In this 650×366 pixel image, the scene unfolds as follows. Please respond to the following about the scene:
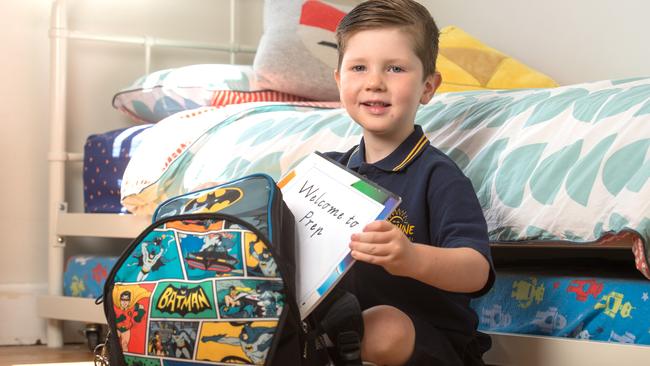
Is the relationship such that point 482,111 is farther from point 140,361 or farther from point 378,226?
point 140,361

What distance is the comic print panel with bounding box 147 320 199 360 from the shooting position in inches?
39.6

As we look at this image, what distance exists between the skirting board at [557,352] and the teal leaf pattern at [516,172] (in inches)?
7.0

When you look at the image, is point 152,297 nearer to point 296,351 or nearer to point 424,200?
point 296,351

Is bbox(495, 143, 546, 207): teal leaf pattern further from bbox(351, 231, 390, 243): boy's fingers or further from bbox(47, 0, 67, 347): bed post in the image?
bbox(47, 0, 67, 347): bed post

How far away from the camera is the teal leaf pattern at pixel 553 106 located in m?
1.27

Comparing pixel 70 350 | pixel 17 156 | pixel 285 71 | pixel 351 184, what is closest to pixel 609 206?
pixel 351 184

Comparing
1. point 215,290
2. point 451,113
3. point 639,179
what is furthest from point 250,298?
point 451,113

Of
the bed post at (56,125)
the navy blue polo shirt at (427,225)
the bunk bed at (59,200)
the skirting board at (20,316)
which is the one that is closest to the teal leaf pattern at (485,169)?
the navy blue polo shirt at (427,225)

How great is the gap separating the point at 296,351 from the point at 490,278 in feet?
0.85

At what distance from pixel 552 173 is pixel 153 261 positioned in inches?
20.3

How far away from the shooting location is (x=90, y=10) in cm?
257

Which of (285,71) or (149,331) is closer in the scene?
(149,331)

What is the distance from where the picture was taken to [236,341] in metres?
0.99

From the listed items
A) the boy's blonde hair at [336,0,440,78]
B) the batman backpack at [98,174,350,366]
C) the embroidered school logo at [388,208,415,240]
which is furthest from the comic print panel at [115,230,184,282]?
the boy's blonde hair at [336,0,440,78]
